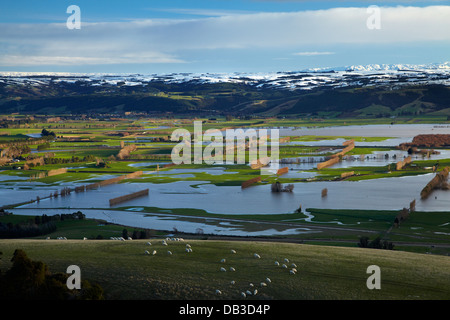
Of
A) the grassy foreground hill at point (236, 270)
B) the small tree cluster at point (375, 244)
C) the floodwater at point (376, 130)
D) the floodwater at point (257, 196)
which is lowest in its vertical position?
the small tree cluster at point (375, 244)

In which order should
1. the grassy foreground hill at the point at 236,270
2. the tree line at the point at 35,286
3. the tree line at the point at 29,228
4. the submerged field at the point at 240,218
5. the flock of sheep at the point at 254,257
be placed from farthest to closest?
the tree line at the point at 29,228, the submerged field at the point at 240,218, the grassy foreground hill at the point at 236,270, the flock of sheep at the point at 254,257, the tree line at the point at 35,286

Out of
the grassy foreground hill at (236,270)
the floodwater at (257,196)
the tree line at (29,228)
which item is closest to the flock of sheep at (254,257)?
the grassy foreground hill at (236,270)

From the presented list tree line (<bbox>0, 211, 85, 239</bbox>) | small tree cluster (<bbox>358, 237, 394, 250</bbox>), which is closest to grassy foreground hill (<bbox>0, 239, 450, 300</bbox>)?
small tree cluster (<bbox>358, 237, 394, 250</bbox>)

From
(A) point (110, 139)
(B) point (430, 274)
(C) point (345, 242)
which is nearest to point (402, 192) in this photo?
(C) point (345, 242)

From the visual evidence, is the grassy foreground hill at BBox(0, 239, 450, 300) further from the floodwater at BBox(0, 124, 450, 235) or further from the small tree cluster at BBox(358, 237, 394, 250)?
the floodwater at BBox(0, 124, 450, 235)

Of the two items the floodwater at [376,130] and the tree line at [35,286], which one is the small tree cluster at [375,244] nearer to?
the tree line at [35,286]

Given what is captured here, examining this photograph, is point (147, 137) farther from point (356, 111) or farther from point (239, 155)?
point (356, 111)

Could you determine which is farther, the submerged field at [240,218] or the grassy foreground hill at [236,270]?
the submerged field at [240,218]

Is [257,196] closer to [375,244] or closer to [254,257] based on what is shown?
[375,244]
